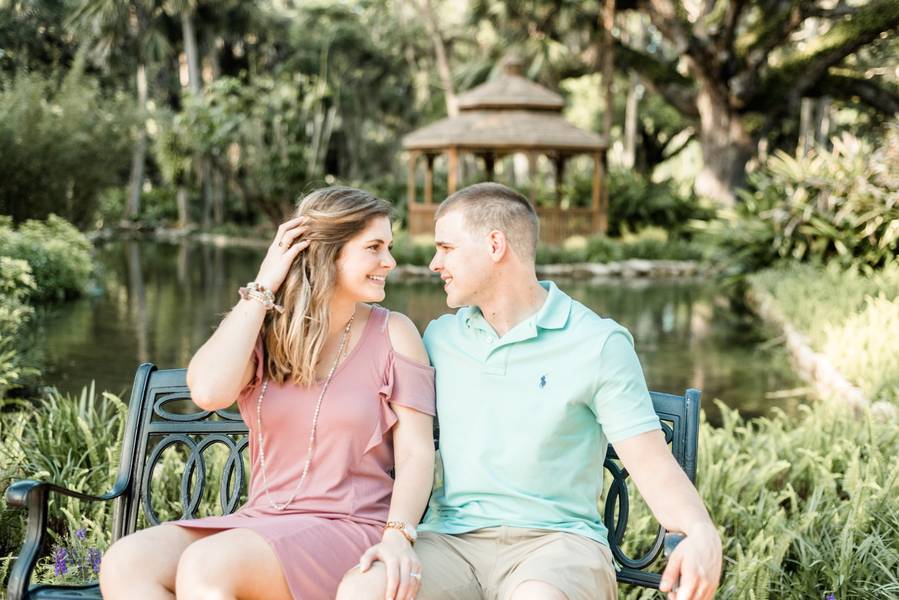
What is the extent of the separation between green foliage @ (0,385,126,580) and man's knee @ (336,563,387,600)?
4.69 feet

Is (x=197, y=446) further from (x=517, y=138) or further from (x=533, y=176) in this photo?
(x=533, y=176)

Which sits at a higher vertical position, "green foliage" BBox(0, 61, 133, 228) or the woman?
"green foliage" BBox(0, 61, 133, 228)

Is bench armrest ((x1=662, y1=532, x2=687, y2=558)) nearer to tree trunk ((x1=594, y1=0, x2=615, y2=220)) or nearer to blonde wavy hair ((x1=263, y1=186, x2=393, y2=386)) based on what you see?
blonde wavy hair ((x1=263, y1=186, x2=393, y2=386))

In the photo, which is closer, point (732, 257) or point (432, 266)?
point (432, 266)

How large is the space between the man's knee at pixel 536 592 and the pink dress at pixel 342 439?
1.36ft

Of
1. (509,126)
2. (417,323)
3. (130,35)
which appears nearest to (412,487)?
(417,323)

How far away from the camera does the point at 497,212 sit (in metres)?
2.54

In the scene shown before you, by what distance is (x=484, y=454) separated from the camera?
7.97 ft

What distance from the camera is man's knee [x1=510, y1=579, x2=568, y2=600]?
6.84 feet

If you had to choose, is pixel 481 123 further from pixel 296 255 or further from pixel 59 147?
pixel 296 255

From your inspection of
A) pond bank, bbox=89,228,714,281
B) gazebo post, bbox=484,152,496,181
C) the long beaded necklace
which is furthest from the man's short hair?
gazebo post, bbox=484,152,496,181

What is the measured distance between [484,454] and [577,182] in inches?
918

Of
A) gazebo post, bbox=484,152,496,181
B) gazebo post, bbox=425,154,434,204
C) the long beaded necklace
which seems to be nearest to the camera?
the long beaded necklace

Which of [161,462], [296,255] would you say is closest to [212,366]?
[296,255]
